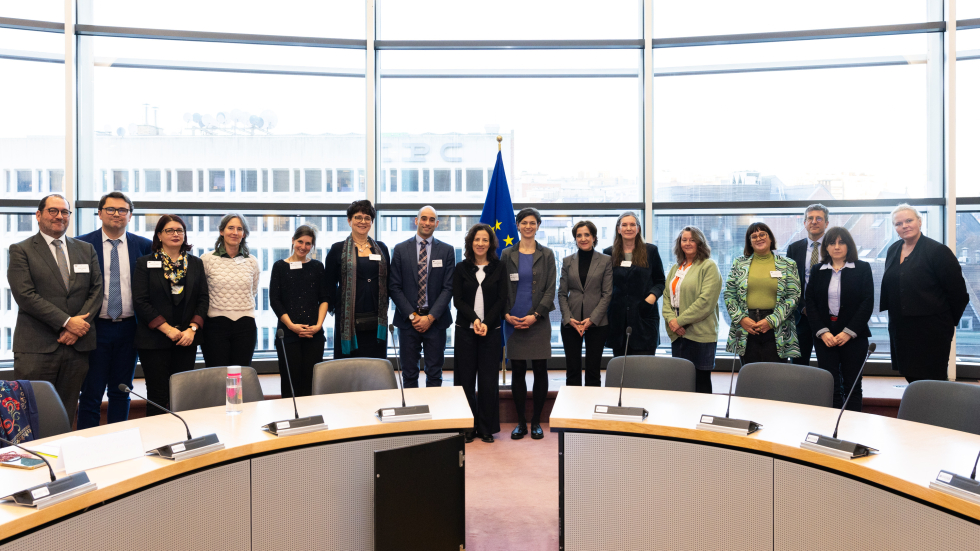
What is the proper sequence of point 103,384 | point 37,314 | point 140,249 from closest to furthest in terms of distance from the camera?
point 37,314
point 103,384
point 140,249

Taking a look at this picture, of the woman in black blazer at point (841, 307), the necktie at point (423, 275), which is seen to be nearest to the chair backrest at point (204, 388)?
the necktie at point (423, 275)

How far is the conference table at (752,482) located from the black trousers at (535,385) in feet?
5.89

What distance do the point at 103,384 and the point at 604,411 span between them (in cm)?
A: 319

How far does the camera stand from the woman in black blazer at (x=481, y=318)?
425 centimetres

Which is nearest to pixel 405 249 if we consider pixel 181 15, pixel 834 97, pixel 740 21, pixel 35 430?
pixel 35 430

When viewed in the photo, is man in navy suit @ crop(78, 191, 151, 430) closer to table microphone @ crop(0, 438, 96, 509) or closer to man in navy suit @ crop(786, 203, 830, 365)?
table microphone @ crop(0, 438, 96, 509)

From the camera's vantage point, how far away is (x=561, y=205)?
5602 millimetres

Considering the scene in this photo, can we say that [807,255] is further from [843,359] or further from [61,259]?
[61,259]

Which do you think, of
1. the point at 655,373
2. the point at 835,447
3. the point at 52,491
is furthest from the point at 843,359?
the point at 52,491

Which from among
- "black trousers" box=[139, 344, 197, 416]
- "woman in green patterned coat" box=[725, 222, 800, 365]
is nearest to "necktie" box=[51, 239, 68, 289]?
"black trousers" box=[139, 344, 197, 416]

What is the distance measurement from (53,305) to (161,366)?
678mm

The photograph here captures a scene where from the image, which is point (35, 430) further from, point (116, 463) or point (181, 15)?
point (181, 15)

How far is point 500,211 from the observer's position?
522 cm

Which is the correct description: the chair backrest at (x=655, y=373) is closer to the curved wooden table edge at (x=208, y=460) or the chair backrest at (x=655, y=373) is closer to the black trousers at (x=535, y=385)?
the curved wooden table edge at (x=208, y=460)
